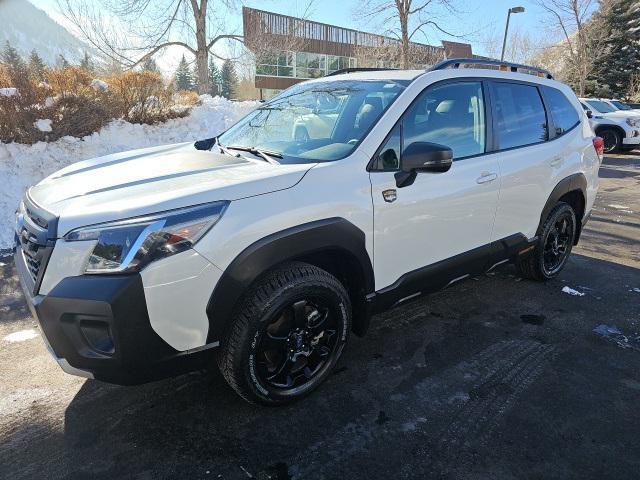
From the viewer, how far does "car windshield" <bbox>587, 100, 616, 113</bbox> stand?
1530cm

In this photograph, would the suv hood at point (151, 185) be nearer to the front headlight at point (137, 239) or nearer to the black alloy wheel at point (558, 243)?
the front headlight at point (137, 239)

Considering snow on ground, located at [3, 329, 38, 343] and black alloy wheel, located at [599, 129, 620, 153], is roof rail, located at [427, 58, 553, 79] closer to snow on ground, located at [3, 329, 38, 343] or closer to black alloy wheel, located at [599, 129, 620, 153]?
snow on ground, located at [3, 329, 38, 343]

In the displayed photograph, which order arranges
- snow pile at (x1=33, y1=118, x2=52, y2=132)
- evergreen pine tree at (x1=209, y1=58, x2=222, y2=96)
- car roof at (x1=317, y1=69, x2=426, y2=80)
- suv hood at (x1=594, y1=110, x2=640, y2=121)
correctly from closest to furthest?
car roof at (x1=317, y1=69, x2=426, y2=80)
snow pile at (x1=33, y1=118, x2=52, y2=132)
suv hood at (x1=594, y1=110, x2=640, y2=121)
evergreen pine tree at (x1=209, y1=58, x2=222, y2=96)

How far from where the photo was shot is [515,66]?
3893 millimetres

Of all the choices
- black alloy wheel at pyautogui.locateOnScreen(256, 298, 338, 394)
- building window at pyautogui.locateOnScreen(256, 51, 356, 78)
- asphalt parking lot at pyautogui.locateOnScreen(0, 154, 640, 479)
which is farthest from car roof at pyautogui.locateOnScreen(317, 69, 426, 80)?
building window at pyautogui.locateOnScreen(256, 51, 356, 78)

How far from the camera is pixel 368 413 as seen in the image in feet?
8.36

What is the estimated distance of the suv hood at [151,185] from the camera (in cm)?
207

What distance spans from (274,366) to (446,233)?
142 cm

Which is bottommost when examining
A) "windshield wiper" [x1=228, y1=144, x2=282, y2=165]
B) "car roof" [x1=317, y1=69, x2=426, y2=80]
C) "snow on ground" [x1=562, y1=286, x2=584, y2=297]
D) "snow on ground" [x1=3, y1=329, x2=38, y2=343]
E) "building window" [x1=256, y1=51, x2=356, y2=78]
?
"snow on ground" [x1=562, y1=286, x2=584, y2=297]

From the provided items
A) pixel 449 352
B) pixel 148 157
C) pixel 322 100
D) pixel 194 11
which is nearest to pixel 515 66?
pixel 322 100

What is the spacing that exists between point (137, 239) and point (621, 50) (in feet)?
125

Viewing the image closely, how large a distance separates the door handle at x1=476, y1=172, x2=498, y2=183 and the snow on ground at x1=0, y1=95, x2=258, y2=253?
379 cm

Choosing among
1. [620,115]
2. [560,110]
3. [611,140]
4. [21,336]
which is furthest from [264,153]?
[611,140]

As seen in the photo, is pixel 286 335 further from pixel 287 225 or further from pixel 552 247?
pixel 552 247
